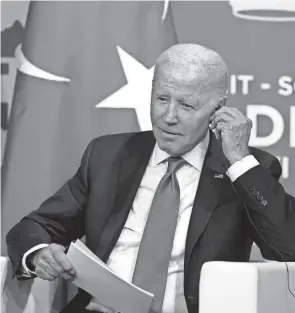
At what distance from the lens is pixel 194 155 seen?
2.64 metres

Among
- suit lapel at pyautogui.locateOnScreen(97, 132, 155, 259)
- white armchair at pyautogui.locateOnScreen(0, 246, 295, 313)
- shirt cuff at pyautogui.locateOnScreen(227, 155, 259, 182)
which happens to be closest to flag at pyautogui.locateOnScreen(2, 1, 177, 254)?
suit lapel at pyautogui.locateOnScreen(97, 132, 155, 259)

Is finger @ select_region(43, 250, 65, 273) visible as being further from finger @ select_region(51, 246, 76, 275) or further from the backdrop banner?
the backdrop banner

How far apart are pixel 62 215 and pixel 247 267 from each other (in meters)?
0.82

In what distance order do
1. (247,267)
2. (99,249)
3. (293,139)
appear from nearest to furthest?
(247,267)
(99,249)
(293,139)

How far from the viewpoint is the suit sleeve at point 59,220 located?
A: 2555 millimetres

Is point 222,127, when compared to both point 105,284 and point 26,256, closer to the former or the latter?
point 105,284

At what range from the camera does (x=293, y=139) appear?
10.6ft

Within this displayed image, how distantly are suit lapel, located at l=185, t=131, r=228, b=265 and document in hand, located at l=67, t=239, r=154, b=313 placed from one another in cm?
24

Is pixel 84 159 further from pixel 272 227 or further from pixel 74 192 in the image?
pixel 272 227

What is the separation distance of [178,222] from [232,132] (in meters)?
0.35

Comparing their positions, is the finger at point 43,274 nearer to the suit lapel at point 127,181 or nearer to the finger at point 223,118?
the suit lapel at point 127,181

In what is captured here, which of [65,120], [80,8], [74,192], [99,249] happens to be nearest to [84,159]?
[74,192]

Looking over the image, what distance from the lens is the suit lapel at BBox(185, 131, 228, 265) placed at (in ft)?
8.13

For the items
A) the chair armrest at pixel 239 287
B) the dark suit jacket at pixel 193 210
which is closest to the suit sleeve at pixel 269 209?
the dark suit jacket at pixel 193 210
